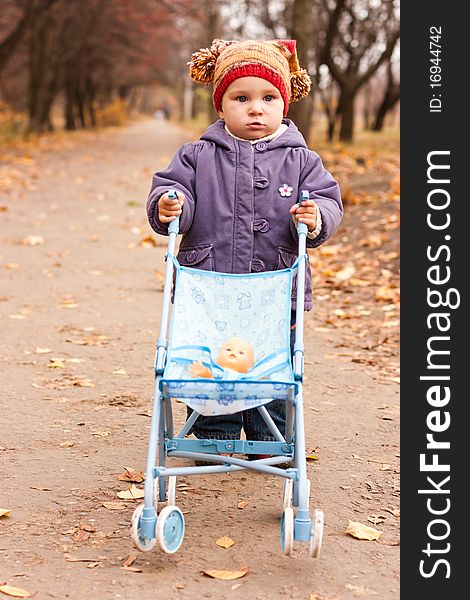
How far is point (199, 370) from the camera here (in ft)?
10.8

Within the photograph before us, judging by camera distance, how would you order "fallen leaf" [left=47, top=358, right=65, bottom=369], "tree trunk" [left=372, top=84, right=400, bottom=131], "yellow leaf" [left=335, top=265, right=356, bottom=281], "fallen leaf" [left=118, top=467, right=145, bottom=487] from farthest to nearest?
"tree trunk" [left=372, top=84, right=400, bottom=131] < "yellow leaf" [left=335, top=265, right=356, bottom=281] < "fallen leaf" [left=47, top=358, right=65, bottom=369] < "fallen leaf" [left=118, top=467, right=145, bottom=487]

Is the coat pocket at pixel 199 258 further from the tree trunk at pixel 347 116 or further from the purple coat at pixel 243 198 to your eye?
the tree trunk at pixel 347 116

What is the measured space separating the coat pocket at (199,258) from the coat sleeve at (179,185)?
9cm

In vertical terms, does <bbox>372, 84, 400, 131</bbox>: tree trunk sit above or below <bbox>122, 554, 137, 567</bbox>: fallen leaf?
above

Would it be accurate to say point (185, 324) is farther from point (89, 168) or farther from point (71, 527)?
point (89, 168)

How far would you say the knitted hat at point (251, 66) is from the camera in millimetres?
3605

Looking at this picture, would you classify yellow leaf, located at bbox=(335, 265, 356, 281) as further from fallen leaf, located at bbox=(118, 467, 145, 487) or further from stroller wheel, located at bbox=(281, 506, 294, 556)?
stroller wheel, located at bbox=(281, 506, 294, 556)

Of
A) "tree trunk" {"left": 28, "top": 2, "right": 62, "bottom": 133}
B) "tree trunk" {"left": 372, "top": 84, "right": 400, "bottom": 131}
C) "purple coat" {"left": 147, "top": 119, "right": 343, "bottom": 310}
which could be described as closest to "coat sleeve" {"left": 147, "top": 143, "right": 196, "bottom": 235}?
"purple coat" {"left": 147, "top": 119, "right": 343, "bottom": 310}

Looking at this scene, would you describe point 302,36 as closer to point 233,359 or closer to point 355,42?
point 233,359

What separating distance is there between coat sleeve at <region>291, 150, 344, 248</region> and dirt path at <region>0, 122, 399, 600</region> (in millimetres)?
1039

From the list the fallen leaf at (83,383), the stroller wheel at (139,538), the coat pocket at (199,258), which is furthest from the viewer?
the fallen leaf at (83,383)

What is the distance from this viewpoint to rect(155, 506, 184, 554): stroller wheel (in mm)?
2967

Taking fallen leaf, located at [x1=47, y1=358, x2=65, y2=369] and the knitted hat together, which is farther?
fallen leaf, located at [x1=47, y1=358, x2=65, y2=369]

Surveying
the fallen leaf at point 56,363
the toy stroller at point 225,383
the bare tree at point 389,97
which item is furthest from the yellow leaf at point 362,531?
the bare tree at point 389,97
